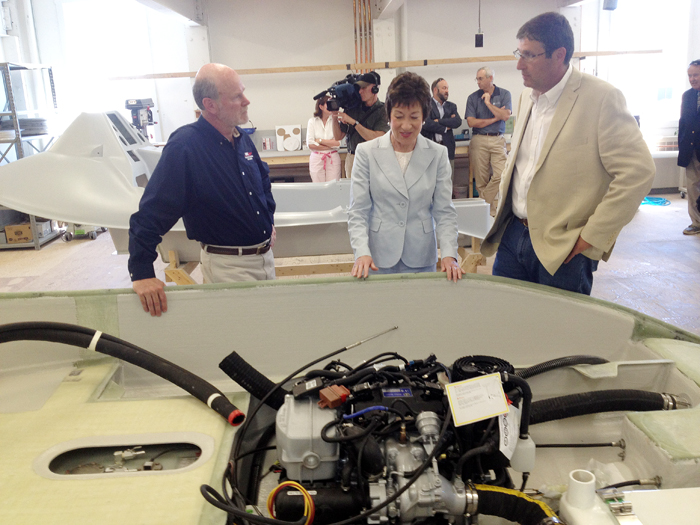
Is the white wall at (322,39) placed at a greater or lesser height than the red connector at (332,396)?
greater

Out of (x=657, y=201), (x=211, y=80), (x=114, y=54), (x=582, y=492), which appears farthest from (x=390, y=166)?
(x=114, y=54)

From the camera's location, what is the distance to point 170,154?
5.67ft

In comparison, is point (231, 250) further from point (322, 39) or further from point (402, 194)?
point (322, 39)

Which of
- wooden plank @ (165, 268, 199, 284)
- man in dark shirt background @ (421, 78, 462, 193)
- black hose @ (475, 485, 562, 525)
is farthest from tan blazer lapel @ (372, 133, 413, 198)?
man in dark shirt background @ (421, 78, 462, 193)

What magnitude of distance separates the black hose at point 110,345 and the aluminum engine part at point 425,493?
1.81 ft

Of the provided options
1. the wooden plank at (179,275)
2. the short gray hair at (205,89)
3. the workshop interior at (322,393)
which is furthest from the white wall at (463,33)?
the short gray hair at (205,89)

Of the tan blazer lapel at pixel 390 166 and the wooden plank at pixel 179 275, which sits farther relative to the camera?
the wooden plank at pixel 179 275

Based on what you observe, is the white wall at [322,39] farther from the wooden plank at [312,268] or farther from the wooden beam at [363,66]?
the wooden plank at [312,268]

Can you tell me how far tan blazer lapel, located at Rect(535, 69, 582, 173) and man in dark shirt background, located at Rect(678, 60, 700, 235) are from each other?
4.33 meters

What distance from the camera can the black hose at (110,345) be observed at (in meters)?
1.43

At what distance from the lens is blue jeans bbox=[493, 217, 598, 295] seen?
1715 mm

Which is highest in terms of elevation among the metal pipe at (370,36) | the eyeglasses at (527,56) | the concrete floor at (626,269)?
the metal pipe at (370,36)

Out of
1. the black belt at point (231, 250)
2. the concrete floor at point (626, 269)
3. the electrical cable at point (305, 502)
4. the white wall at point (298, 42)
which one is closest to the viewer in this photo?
the electrical cable at point (305, 502)

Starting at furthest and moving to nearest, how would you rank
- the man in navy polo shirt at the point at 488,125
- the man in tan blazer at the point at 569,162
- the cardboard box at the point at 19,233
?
the man in navy polo shirt at the point at 488,125, the cardboard box at the point at 19,233, the man in tan blazer at the point at 569,162
